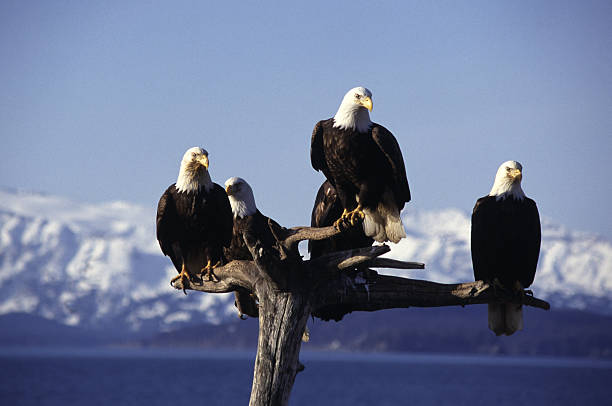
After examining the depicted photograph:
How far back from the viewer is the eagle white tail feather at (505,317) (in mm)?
9320

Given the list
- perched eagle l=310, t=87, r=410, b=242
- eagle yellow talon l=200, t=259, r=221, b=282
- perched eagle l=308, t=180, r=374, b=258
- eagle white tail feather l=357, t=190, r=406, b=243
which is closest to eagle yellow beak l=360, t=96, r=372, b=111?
perched eagle l=310, t=87, r=410, b=242

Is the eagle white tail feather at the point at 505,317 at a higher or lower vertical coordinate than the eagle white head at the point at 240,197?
lower

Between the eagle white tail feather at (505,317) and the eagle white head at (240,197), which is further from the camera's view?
the eagle white head at (240,197)

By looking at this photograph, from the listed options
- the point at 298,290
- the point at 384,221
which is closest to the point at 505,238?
the point at 384,221

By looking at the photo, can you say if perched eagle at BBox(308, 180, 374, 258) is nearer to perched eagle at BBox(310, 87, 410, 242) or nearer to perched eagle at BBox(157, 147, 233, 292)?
perched eagle at BBox(310, 87, 410, 242)

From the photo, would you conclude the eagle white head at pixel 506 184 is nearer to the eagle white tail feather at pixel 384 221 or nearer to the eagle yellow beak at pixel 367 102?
the eagle white tail feather at pixel 384 221

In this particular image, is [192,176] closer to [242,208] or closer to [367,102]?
[242,208]

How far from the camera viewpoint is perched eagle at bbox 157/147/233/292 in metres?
9.30

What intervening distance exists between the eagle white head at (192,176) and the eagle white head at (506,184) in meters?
2.89

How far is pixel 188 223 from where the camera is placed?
9383mm

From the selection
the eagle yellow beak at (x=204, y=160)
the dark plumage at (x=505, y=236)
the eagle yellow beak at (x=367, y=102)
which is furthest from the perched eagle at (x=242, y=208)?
the dark plumage at (x=505, y=236)

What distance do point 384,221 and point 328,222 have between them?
119 cm

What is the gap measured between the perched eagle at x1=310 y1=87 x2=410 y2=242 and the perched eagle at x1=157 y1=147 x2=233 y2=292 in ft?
3.52

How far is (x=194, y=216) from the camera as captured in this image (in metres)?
9.31
